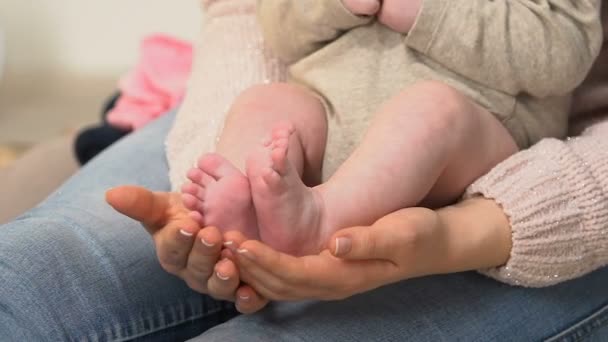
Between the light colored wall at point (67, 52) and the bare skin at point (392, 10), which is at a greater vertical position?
the bare skin at point (392, 10)

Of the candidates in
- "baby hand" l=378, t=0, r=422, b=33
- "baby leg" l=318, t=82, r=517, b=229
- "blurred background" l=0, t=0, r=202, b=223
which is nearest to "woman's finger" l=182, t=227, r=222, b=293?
"baby leg" l=318, t=82, r=517, b=229

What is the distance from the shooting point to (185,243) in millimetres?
604

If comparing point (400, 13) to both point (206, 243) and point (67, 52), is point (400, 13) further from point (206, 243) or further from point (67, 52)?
point (67, 52)

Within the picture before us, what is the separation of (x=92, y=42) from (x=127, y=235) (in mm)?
1251

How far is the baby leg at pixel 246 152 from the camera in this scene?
24.1 inches

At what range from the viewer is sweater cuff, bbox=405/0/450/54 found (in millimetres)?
749

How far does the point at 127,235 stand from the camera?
0.80 m

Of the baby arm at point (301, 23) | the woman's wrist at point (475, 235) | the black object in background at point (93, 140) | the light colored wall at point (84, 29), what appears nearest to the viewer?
the woman's wrist at point (475, 235)

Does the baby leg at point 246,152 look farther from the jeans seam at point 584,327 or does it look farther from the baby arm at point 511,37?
the jeans seam at point 584,327

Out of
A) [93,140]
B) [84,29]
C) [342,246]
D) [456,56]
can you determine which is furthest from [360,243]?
[84,29]

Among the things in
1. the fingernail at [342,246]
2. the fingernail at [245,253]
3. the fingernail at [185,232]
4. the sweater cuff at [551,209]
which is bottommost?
the sweater cuff at [551,209]

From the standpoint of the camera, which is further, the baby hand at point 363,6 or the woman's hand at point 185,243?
the baby hand at point 363,6

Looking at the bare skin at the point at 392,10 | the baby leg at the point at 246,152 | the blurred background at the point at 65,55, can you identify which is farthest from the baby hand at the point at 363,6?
the blurred background at the point at 65,55

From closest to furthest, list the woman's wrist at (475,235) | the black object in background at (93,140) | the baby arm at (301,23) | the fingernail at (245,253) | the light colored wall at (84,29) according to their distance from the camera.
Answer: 1. the fingernail at (245,253)
2. the woman's wrist at (475,235)
3. the baby arm at (301,23)
4. the black object in background at (93,140)
5. the light colored wall at (84,29)
